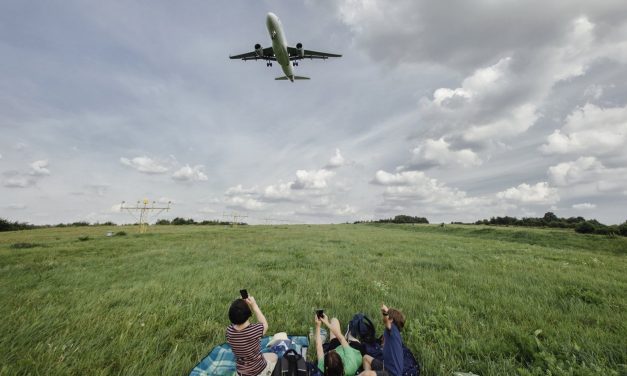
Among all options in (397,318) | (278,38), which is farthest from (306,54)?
(397,318)

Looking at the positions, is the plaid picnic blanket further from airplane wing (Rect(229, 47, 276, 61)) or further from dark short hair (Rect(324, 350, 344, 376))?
airplane wing (Rect(229, 47, 276, 61))

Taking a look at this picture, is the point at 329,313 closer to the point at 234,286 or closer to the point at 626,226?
the point at 234,286

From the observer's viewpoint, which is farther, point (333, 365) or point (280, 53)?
point (280, 53)

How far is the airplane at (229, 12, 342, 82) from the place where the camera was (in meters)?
25.9

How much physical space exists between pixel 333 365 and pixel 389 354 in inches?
31.1

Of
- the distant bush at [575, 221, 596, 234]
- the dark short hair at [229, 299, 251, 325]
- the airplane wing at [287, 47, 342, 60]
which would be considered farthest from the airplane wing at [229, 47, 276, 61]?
the distant bush at [575, 221, 596, 234]

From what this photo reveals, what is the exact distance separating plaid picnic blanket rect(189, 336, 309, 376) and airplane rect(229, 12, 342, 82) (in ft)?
90.1

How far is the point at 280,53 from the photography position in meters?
28.8

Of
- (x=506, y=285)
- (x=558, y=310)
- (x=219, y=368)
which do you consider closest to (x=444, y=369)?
(x=219, y=368)

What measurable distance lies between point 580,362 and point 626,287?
6.68m

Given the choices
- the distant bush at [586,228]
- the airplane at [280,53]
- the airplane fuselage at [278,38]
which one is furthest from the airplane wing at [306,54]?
the distant bush at [586,228]

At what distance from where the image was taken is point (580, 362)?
4.11 meters

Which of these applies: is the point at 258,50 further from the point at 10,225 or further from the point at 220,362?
the point at 10,225

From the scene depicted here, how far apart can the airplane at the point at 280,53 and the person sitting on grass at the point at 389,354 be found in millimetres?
27728
